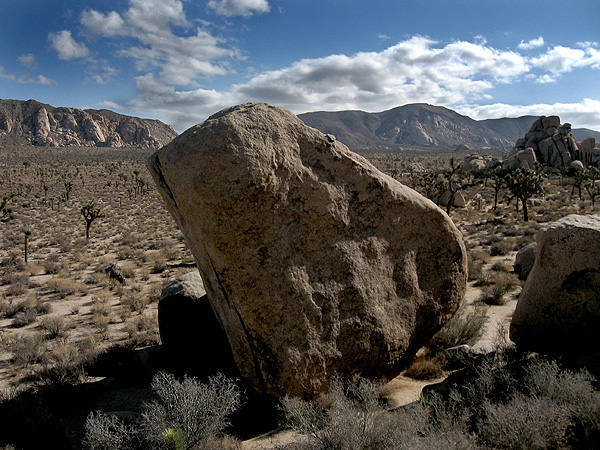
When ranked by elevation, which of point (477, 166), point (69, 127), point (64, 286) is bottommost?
point (64, 286)

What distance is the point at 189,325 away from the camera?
285 inches

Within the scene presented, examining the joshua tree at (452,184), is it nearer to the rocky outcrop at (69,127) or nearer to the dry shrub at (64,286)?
the dry shrub at (64,286)

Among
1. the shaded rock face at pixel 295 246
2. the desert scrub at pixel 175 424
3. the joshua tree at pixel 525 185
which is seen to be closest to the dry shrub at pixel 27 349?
the desert scrub at pixel 175 424

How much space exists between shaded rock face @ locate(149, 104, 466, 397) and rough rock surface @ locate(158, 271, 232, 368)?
2.03 meters

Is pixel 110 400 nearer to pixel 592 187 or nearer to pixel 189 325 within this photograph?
pixel 189 325

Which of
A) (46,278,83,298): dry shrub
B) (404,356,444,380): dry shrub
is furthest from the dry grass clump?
(46,278,83,298): dry shrub

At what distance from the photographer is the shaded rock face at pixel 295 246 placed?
4730 mm

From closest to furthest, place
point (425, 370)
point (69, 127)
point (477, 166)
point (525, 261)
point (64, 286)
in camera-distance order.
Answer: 1. point (425, 370)
2. point (525, 261)
3. point (64, 286)
4. point (477, 166)
5. point (69, 127)

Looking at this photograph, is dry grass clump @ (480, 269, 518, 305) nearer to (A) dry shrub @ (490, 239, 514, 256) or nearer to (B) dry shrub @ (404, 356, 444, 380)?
(A) dry shrub @ (490, 239, 514, 256)

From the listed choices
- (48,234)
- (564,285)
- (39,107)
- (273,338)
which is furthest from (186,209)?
→ (39,107)

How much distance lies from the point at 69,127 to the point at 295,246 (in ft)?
598

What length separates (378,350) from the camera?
5.47 m

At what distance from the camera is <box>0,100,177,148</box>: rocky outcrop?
13462cm

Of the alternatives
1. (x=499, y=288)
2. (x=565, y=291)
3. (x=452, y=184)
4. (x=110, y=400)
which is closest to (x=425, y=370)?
(x=565, y=291)
